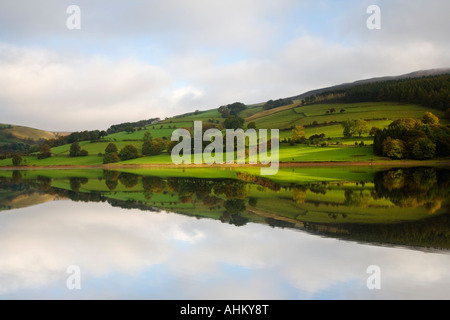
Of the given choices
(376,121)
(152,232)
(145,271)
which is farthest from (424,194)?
(376,121)

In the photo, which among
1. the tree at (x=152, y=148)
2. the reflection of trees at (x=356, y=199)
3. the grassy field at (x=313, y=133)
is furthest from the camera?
the tree at (x=152, y=148)

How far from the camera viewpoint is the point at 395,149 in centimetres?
6812

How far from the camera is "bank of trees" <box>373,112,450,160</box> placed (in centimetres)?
6606

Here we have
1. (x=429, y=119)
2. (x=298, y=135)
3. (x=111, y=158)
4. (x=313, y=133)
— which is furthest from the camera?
(x=111, y=158)

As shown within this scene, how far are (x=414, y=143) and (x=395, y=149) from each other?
375 centimetres

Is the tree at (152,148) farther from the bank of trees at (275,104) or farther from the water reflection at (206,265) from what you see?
the water reflection at (206,265)

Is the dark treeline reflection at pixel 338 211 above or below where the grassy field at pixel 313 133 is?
below

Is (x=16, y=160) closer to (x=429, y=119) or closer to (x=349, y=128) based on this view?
(x=349, y=128)

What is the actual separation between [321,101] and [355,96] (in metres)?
14.6

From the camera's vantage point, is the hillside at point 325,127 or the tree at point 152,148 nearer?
the hillside at point 325,127

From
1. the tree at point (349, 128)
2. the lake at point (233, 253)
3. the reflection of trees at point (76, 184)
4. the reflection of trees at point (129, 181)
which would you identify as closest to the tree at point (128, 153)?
the reflection of trees at point (129, 181)

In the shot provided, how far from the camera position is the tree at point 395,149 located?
223 ft

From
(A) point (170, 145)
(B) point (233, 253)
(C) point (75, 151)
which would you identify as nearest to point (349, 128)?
(A) point (170, 145)
